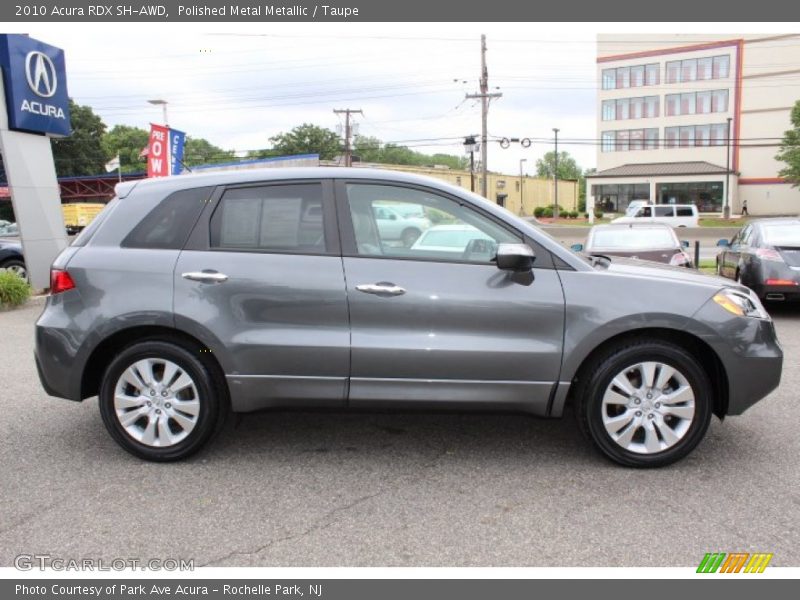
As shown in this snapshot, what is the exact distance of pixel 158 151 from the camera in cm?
1822

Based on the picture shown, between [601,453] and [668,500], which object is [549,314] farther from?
[668,500]

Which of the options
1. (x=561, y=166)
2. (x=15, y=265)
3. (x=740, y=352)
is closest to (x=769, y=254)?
(x=740, y=352)

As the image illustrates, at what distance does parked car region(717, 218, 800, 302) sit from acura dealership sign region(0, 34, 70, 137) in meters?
12.4

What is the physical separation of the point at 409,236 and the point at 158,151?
1604 centimetres

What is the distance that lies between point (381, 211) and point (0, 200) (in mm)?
67099

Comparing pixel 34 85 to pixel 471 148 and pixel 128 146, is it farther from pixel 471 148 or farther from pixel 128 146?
pixel 128 146

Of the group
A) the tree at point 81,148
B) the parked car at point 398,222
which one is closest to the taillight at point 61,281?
the parked car at point 398,222

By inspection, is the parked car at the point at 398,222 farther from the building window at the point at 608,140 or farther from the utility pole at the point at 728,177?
the building window at the point at 608,140

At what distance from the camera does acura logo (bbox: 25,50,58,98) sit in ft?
40.0

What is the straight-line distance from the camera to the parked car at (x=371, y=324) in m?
3.86

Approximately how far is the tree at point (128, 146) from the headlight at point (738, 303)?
8864 centimetres

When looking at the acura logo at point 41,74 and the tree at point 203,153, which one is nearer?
the acura logo at point 41,74

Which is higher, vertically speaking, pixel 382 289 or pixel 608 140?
pixel 608 140

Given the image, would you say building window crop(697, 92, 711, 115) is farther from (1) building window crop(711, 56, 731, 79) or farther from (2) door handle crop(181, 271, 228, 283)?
(2) door handle crop(181, 271, 228, 283)
